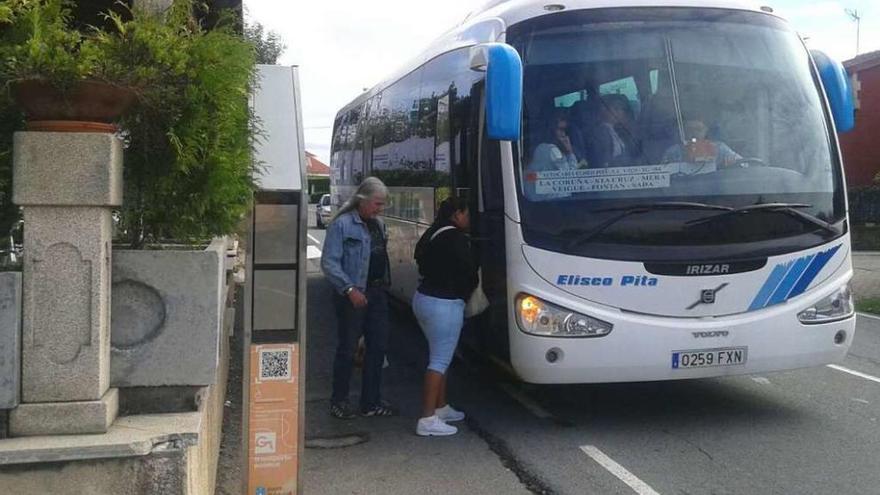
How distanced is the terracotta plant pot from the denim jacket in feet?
10.3

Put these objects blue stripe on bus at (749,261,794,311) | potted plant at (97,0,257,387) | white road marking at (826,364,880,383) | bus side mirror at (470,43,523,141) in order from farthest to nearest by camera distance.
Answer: white road marking at (826,364,880,383), blue stripe on bus at (749,261,794,311), bus side mirror at (470,43,523,141), potted plant at (97,0,257,387)

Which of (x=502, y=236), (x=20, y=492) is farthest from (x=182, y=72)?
(x=502, y=236)

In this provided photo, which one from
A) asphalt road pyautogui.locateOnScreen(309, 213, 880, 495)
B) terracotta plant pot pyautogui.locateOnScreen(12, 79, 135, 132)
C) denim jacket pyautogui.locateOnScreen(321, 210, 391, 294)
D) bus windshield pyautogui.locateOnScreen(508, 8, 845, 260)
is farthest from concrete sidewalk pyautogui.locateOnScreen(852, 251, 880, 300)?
terracotta plant pot pyautogui.locateOnScreen(12, 79, 135, 132)

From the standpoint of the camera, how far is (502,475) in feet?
19.9

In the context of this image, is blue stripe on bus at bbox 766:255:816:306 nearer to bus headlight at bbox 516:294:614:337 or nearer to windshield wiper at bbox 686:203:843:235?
windshield wiper at bbox 686:203:843:235

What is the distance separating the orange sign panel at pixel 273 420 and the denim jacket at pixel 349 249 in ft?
7.15

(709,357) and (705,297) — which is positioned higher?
(705,297)

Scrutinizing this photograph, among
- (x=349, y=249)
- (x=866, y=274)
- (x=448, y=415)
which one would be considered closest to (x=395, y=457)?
(x=448, y=415)

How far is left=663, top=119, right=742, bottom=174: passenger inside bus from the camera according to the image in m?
6.81

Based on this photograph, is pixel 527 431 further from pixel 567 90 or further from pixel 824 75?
pixel 824 75

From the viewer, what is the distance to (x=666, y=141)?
22.5 ft

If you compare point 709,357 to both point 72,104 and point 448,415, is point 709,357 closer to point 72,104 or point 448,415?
point 448,415

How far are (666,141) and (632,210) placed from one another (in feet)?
2.01

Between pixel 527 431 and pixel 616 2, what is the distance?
10.6 ft
